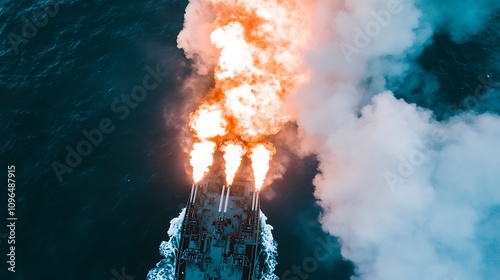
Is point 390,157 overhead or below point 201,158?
overhead

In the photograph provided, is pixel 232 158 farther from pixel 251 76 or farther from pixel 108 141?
pixel 108 141

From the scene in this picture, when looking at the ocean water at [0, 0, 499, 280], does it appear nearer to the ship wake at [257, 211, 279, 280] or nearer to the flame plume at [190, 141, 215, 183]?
the ship wake at [257, 211, 279, 280]

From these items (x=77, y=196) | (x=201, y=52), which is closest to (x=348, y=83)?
(x=201, y=52)

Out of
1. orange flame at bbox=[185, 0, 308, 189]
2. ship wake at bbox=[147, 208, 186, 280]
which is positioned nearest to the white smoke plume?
orange flame at bbox=[185, 0, 308, 189]

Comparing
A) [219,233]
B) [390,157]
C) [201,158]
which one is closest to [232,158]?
[201,158]

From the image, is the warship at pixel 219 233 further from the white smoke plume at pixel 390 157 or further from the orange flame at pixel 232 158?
the white smoke plume at pixel 390 157
